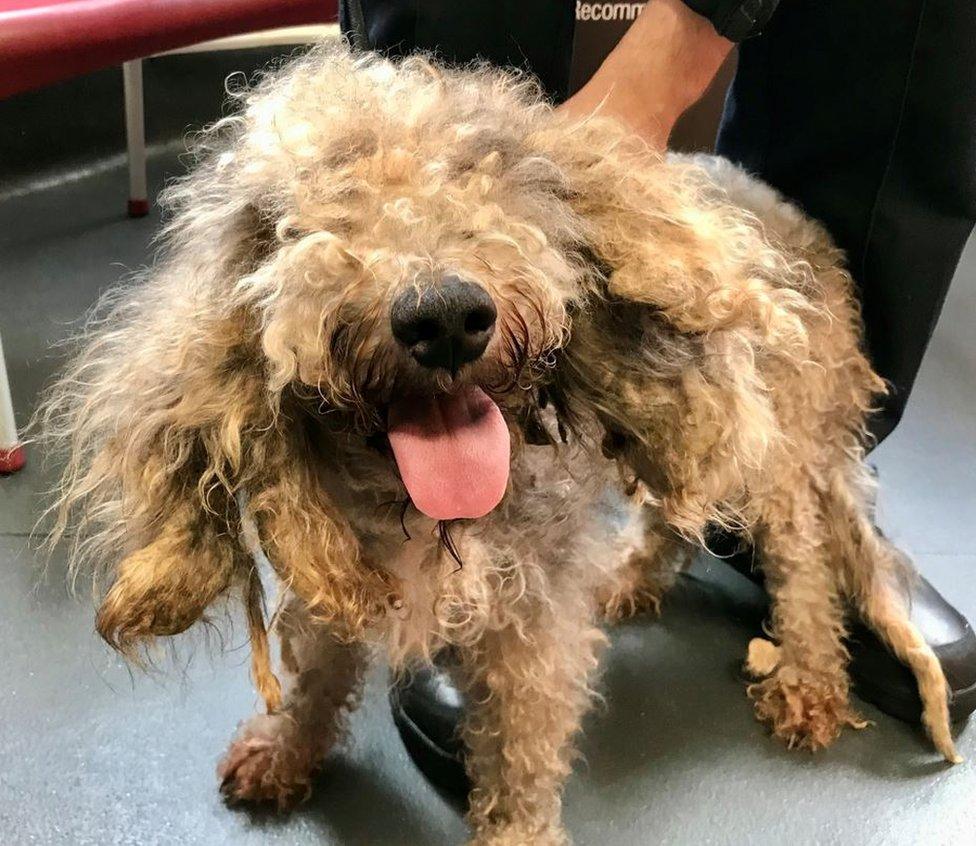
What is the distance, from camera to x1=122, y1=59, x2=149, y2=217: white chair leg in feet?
8.67

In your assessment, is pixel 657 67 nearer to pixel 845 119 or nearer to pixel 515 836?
pixel 845 119

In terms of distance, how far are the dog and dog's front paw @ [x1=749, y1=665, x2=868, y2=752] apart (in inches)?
19.1

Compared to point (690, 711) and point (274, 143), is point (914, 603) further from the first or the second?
point (274, 143)

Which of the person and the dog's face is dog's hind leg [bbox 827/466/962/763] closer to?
the person

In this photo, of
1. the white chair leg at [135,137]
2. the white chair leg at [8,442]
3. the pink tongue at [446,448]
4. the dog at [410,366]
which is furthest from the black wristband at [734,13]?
the white chair leg at [135,137]

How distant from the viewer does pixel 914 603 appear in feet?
4.91

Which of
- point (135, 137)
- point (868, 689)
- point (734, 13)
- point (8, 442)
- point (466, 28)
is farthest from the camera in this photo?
point (135, 137)

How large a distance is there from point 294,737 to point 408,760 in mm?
176

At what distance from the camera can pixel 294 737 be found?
4.17ft

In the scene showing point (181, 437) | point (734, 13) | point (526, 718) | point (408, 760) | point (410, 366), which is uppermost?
point (734, 13)

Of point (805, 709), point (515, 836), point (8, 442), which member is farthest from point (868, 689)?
point (8, 442)

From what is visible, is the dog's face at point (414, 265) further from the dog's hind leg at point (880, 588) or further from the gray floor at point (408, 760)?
the dog's hind leg at point (880, 588)

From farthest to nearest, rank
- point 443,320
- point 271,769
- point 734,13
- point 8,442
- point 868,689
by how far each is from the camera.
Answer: point 8,442
point 868,689
point 271,769
point 734,13
point 443,320

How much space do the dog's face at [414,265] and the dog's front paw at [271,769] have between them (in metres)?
0.62
